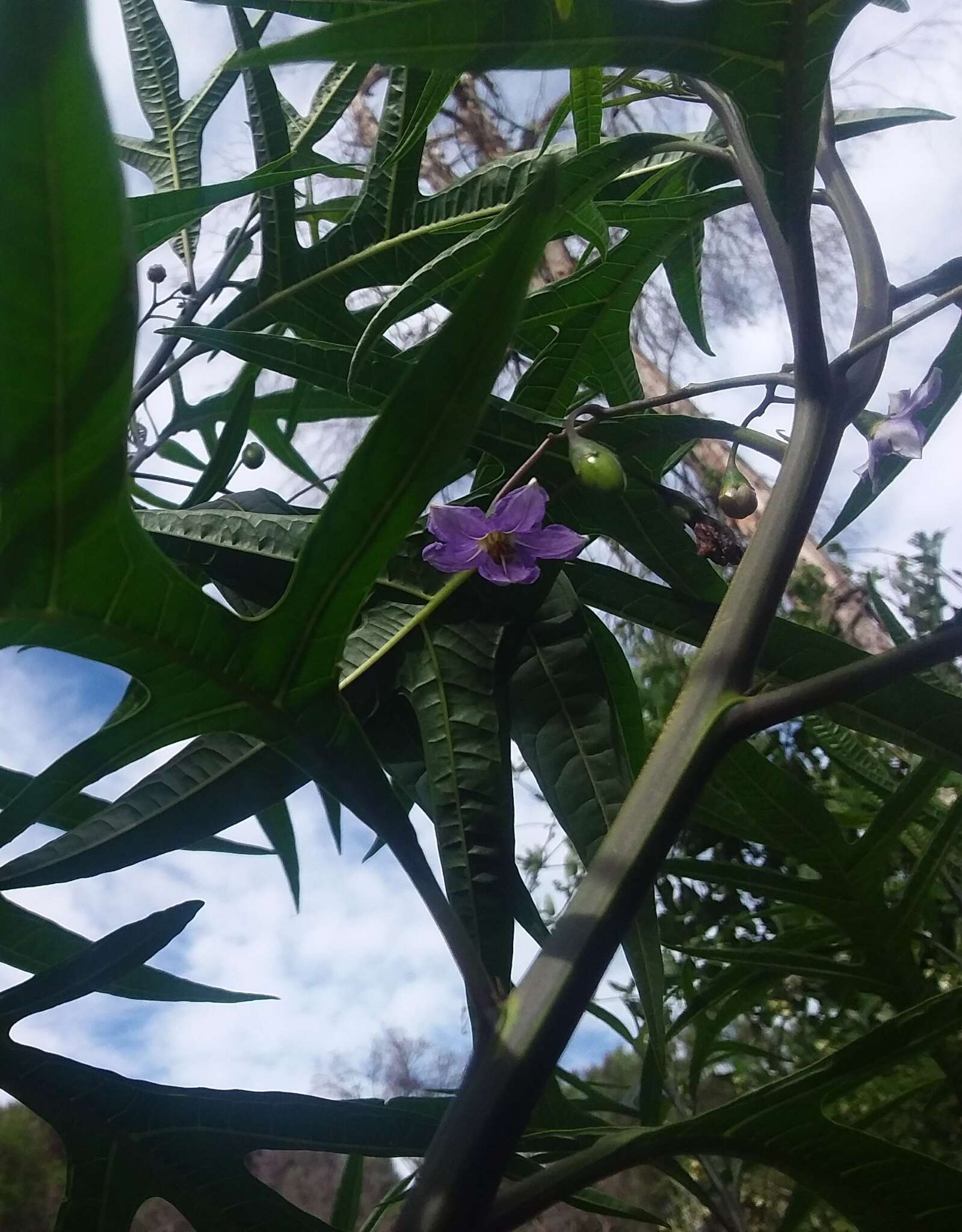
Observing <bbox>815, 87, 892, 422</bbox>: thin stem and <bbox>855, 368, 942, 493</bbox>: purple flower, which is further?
<bbox>855, 368, 942, 493</bbox>: purple flower

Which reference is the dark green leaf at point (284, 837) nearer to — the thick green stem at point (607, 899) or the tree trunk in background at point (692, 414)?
the thick green stem at point (607, 899)

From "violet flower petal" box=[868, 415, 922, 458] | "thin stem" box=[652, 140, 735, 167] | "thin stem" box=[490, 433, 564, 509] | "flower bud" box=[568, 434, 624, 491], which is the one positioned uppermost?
"thin stem" box=[652, 140, 735, 167]

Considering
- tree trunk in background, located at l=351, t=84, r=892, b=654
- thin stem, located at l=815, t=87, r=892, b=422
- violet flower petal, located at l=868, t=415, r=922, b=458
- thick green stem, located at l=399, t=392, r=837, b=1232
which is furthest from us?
tree trunk in background, located at l=351, t=84, r=892, b=654

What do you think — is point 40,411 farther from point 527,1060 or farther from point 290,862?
point 290,862

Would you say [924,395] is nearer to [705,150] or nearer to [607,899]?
[705,150]

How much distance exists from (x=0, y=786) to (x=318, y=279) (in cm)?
36

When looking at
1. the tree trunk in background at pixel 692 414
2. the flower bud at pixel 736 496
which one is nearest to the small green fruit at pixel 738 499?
the flower bud at pixel 736 496

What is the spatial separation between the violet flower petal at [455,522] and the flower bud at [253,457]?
395 millimetres

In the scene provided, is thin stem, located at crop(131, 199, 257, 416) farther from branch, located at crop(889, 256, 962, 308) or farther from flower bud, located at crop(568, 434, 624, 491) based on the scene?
branch, located at crop(889, 256, 962, 308)

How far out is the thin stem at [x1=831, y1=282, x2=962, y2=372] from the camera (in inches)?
12.4

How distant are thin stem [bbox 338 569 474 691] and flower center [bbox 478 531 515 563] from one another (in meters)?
0.02

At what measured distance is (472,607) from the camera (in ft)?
1.37

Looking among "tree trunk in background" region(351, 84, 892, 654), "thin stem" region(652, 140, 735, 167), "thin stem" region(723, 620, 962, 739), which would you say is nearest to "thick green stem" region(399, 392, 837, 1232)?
"thin stem" region(723, 620, 962, 739)

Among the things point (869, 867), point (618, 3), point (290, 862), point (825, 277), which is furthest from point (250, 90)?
point (825, 277)
